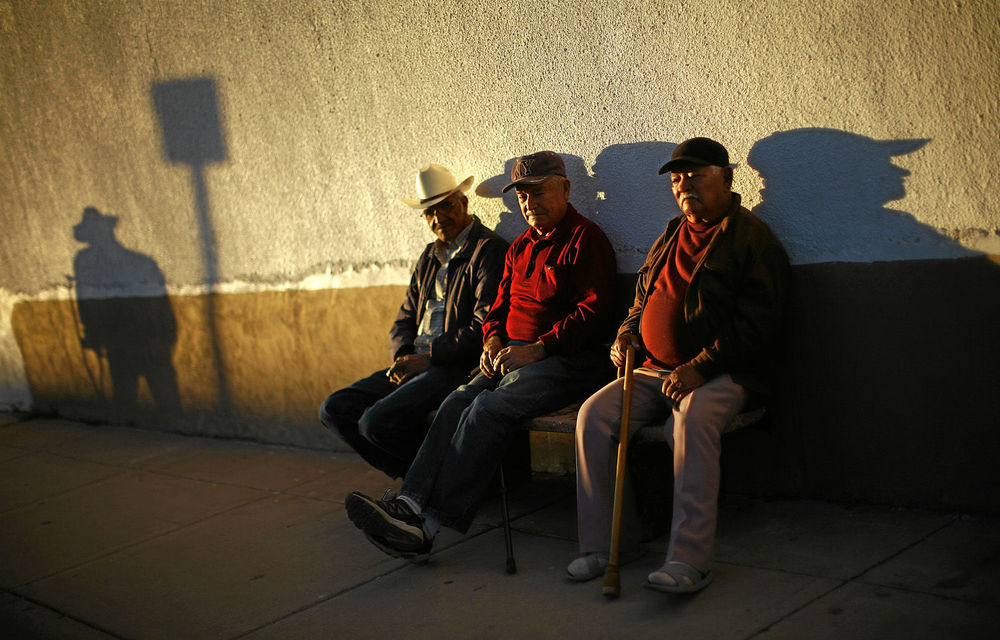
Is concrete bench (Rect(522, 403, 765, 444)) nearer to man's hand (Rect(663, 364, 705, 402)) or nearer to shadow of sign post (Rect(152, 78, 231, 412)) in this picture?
man's hand (Rect(663, 364, 705, 402))

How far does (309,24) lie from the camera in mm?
5691

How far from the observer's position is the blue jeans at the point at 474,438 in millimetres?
3924

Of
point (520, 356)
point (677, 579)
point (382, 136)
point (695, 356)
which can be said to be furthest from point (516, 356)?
point (382, 136)

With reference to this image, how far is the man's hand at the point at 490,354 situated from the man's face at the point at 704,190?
114 cm

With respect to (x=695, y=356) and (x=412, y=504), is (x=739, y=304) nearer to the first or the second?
(x=695, y=356)

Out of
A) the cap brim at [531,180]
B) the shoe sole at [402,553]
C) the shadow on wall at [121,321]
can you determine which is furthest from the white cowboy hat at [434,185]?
the shadow on wall at [121,321]

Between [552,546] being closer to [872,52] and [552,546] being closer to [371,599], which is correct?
[371,599]

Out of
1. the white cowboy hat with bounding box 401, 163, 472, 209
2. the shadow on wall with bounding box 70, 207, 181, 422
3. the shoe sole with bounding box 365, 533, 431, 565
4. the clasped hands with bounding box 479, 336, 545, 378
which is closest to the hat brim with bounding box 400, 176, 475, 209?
the white cowboy hat with bounding box 401, 163, 472, 209

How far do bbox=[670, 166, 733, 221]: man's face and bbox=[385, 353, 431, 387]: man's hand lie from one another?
175 cm

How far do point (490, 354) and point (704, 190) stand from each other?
1.28 metres

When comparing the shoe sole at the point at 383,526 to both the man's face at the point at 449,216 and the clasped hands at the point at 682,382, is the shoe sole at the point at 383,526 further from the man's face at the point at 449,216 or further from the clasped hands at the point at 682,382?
the man's face at the point at 449,216

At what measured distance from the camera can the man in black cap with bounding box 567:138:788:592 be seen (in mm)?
3346

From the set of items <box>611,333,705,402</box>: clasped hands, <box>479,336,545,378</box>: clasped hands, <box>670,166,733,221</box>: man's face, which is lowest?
<box>611,333,705,402</box>: clasped hands

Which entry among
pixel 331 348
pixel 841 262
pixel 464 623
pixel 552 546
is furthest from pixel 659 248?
pixel 331 348
